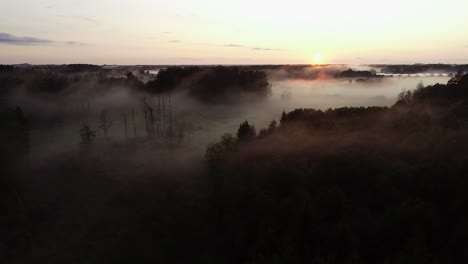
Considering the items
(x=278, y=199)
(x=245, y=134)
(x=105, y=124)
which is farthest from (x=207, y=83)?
(x=278, y=199)

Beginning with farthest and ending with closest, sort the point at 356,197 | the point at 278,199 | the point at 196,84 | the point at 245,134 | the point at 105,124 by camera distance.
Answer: the point at 196,84
the point at 105,124
the point at 245,134
the point at 278,199
the point at 356,197

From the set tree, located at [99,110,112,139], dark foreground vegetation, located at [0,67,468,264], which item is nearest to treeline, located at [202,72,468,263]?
dark foreground vegetation, located at [0,67,468,264]

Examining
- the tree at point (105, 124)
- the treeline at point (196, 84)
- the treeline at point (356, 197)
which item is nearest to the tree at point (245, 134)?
the treeline at point (356, 197)

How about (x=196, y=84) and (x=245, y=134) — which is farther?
(x=196, y=84)

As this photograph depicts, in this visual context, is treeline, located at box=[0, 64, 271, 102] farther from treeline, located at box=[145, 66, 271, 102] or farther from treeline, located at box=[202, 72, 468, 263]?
treeline, located at box=[202, 72, 468, 263]

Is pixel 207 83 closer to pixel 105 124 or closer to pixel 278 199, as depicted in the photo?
pixel 105 124

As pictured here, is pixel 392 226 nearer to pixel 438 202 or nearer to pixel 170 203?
pixel 438 202
